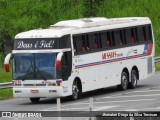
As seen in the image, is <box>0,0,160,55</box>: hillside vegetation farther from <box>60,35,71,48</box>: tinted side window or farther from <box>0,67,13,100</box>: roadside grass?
<box>60,35,71,48</box>: tinted side window

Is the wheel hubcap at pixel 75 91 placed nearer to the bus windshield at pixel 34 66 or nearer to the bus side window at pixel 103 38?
the bus windshield at pixel 34 66

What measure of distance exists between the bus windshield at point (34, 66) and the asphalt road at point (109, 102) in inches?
43.1

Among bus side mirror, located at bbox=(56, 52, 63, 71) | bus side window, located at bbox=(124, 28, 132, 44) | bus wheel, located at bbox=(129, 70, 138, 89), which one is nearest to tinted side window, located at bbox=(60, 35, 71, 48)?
bus side mirror, located at bbox=(56, 52, 63, 71)

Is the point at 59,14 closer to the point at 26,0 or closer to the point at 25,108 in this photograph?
the point at 26,0

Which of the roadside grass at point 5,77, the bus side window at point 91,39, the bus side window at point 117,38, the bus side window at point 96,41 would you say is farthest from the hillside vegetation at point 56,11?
the bus side window at point 91,39

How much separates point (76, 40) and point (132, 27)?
5.15m

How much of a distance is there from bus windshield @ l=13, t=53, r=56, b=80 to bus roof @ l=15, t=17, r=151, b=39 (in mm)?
842

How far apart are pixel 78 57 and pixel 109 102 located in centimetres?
260

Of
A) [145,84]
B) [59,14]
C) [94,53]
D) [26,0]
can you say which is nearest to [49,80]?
[94,53]

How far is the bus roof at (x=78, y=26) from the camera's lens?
28.5m

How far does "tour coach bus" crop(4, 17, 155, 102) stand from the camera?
28.1 meters

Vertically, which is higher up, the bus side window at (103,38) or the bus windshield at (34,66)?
the bus side window at (103,38)

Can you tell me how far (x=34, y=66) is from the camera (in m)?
28.1

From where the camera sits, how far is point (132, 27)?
33.8 metres
